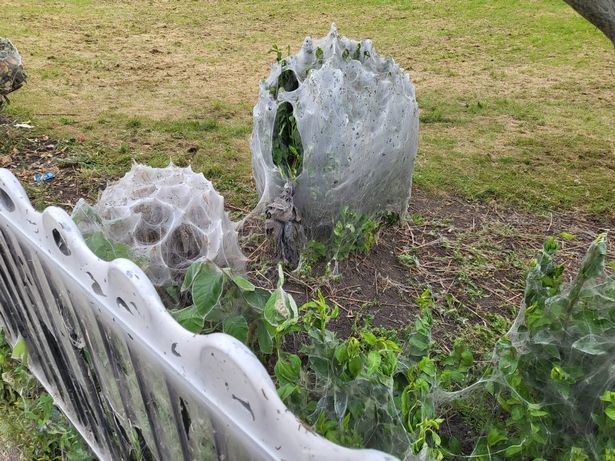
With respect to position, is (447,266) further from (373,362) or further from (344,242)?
(373,362)

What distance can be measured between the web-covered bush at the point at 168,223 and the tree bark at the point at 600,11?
258 centimetres

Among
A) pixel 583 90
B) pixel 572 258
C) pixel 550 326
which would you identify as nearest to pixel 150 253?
pixel 550 326

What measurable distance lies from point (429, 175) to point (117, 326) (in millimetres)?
3485

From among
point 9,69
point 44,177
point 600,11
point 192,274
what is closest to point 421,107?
point 600,11

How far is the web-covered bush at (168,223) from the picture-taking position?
238 cm

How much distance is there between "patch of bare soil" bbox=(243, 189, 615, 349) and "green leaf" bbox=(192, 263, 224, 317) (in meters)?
1.17

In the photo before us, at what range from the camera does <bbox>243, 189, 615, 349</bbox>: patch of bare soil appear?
2.81 meters

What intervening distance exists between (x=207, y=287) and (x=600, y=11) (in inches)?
122

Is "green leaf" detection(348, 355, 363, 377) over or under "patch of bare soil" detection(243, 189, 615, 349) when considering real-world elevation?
over

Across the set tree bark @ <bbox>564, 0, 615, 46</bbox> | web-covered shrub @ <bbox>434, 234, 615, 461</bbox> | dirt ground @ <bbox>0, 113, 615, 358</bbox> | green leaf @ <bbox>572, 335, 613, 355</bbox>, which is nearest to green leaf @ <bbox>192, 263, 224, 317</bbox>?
web-covered shrub @ <bbox>434, 234, 615, 461</bbox>

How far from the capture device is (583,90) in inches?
246

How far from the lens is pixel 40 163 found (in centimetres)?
452

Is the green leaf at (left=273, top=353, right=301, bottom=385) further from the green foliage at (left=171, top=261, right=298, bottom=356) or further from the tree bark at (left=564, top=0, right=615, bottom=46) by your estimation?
the tree bark at (left=564, top=0, right=615, bottom=46)

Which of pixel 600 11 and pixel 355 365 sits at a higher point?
pixel 600 11
